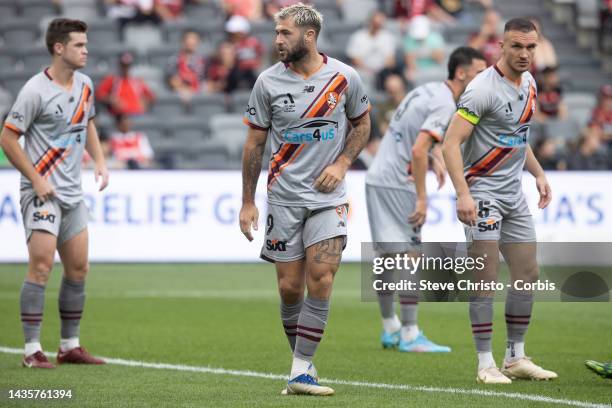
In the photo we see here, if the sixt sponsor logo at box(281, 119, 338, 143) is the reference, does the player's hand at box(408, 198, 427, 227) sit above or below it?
below

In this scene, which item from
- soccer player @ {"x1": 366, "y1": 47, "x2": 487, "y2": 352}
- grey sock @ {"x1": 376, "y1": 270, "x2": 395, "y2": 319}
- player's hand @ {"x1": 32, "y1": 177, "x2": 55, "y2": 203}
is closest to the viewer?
player's hand @ {"x1": 32, "y1": 177, "x2": 55, "y2": 203}

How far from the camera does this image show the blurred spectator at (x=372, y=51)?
22438mm

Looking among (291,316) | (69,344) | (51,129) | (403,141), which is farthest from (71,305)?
(403,141)

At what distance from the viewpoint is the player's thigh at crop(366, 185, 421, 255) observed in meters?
10.7

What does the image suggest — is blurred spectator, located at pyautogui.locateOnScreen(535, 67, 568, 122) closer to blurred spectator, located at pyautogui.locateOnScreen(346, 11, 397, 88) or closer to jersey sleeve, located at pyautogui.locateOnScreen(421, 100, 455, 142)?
blurred spectator, located at pyautogui.locateOnScreen(346, 11, 397, 88)

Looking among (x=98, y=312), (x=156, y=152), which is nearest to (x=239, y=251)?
(x=156, y=152)

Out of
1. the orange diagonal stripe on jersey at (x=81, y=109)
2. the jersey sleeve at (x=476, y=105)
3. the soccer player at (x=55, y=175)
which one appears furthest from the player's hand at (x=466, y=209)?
the orange diagonal stripe on jersey at (x=81, y=109)

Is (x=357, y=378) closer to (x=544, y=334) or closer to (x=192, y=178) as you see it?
(x=544, y=334)

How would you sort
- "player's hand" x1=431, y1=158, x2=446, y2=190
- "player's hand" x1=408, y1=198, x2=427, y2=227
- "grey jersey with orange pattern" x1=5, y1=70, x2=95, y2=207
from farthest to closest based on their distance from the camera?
1. "player's hand" x1=431, y1=158, x2=446, y2=190
2. "player's hand" x1=408, y1=198, x2=427, y2=227
3. "grey jersey with orange pattern" x1=5, y1=70, x2=95, y2=207

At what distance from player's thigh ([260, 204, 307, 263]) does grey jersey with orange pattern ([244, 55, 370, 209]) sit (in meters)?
0.06

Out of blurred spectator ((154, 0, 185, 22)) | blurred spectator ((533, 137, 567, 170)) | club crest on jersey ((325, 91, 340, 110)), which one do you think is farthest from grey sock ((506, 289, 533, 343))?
blurred spectator ((154, 0, 185, 22))

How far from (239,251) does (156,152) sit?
3.52 metres

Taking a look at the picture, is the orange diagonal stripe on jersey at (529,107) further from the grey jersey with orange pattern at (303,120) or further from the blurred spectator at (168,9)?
the blurred spectator at (168,9)

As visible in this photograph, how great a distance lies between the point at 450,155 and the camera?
26.7ft
